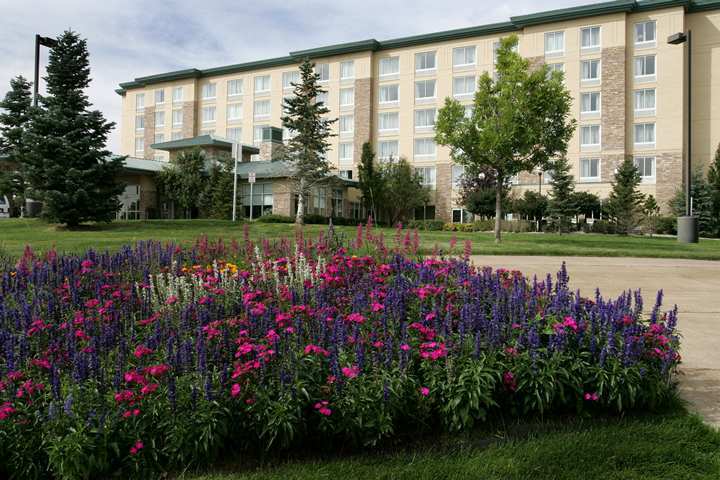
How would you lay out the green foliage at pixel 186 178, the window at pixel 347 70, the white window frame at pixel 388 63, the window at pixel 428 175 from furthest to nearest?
1. the window at pixel 347 70
2. the white window frame at pixel 388 63
3. the window at pixel 428 175
4. the green foliage at pixel 186 178

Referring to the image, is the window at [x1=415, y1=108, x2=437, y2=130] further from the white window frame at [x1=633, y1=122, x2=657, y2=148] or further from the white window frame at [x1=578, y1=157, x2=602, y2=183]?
the white window frame at [x1=633, y1=122, x2=657, y2=148]

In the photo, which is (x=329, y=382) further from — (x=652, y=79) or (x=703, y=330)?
(x=652, y=79)

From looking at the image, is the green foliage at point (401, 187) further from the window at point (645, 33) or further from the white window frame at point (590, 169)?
the window at point (645, 33)

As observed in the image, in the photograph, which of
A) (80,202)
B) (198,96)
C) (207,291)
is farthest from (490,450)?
(198,96)

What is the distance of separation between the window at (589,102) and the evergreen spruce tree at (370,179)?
1772 centimetres

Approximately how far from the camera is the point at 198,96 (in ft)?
208

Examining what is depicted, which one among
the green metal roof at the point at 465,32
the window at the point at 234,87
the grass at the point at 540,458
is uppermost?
the green metal roof at the point at 465,32

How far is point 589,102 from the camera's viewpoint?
45.9 metres

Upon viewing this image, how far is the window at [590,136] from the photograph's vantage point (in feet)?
150

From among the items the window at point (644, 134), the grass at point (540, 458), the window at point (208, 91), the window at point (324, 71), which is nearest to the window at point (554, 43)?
the window at point (644, 134)

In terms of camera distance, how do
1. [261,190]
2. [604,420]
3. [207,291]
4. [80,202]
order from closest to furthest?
[604,420], [207,291], [80,202], [261,190]

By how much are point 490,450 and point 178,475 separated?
1.81 meters

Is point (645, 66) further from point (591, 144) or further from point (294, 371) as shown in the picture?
point (294, 371)

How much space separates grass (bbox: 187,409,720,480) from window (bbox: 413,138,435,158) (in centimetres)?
4941
